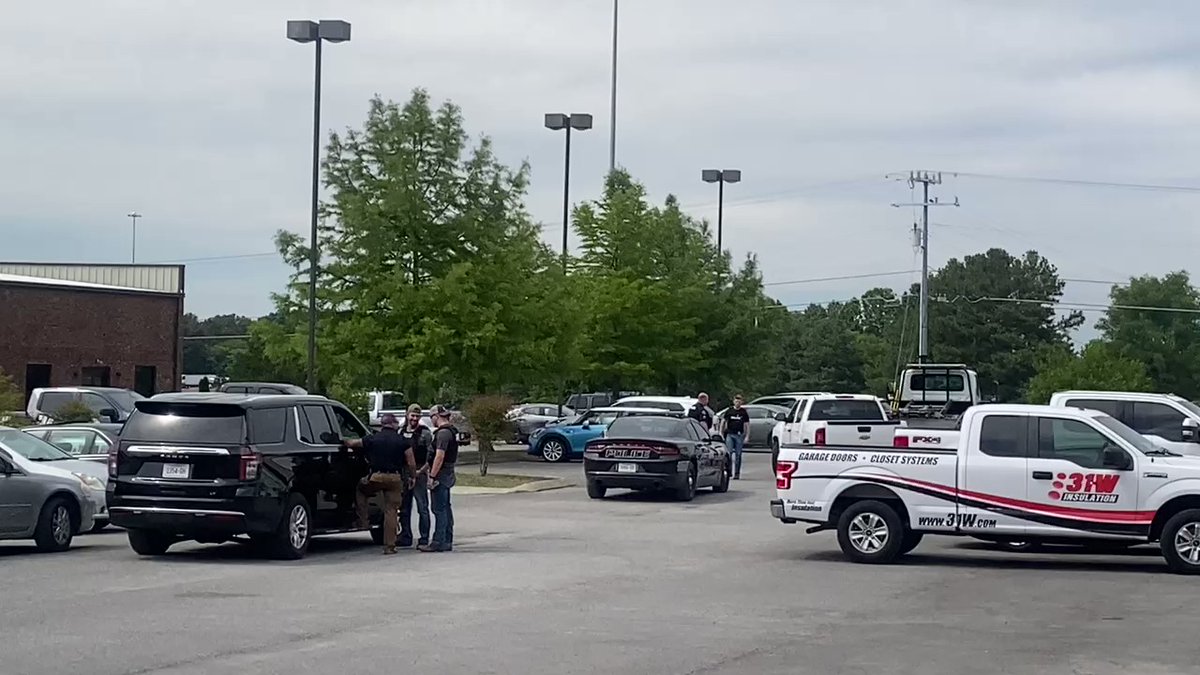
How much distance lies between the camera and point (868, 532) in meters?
18.6

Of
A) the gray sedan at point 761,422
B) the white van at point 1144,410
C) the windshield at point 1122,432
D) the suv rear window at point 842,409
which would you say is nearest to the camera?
the windshield at point 1122,432

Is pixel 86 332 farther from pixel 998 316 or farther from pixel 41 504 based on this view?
pixel 998 316

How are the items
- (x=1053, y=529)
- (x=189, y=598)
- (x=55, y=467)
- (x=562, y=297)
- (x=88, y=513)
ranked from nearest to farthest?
(x=189, y=598) < (x=1053, y=529) < (x=88, y=513) < (x=55, y=467) < (x=562, y=297)

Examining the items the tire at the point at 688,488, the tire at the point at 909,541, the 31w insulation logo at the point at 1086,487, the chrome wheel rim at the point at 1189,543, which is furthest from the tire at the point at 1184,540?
the tire at the point at 688,488

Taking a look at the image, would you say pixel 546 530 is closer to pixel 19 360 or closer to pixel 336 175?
pixel 336 175

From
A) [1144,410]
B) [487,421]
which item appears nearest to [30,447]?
[487,421]

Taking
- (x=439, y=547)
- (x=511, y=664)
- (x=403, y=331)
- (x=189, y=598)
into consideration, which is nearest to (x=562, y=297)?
(x=403, y=331)

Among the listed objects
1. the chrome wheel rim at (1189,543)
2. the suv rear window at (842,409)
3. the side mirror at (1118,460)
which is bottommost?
the chrome wheel rim at (1189,543)

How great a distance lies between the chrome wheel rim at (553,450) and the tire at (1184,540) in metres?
25.3

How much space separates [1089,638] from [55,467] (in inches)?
540

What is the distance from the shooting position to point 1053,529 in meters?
17.9

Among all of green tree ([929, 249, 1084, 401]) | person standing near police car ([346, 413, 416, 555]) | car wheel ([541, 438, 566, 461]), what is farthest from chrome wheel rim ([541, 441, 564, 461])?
green tree ([929, 249, 1084, 401])

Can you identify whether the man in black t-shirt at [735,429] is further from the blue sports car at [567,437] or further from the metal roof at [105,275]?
the metal roof at [105,275]

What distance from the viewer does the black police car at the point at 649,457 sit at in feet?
93.1
